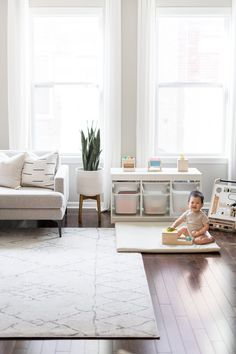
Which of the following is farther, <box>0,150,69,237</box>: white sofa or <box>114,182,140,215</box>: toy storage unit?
<box>114,182,140,215</box>: toy storage unit

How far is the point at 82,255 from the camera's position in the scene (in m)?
4.88

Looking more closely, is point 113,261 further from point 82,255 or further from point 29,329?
point 29,329

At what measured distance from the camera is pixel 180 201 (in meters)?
6.06

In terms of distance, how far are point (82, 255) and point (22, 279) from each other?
73 centimetres

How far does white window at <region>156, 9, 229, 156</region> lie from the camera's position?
655 centimetres

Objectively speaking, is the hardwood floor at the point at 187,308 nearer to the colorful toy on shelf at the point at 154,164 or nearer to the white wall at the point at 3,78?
the colorful toy on shelf at the point at 154,164

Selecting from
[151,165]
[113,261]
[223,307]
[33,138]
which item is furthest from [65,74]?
[223,307]

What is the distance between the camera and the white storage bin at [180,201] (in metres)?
6.04

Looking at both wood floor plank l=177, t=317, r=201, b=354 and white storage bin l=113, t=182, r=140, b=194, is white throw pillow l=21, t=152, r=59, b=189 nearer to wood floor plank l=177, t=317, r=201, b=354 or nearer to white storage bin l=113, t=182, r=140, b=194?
white storage bin l=113, t=182, r=140, b=194

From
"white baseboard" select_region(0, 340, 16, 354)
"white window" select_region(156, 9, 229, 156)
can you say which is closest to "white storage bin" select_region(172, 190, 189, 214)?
"white window" select_region(156, 9, 229, 156)

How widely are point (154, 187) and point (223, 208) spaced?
0.77m

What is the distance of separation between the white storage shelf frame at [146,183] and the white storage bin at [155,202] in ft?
0.10

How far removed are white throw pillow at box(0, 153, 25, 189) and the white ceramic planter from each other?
61cm

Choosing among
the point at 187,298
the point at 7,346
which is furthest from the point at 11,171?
the point at 7,346
